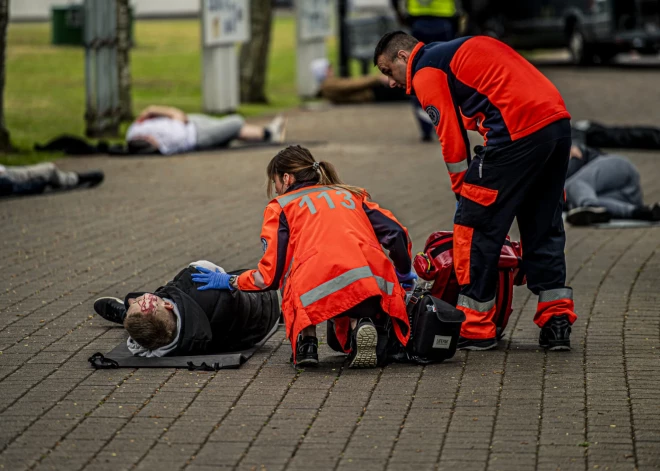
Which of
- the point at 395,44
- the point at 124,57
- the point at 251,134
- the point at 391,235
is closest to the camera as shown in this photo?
the point at 391,235

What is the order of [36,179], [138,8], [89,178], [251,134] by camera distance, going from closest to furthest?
[36,179]
[89,178]
[251,134]
[138,8]

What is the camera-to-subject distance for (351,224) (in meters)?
5.52

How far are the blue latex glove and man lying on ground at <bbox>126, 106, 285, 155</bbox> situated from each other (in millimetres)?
8113

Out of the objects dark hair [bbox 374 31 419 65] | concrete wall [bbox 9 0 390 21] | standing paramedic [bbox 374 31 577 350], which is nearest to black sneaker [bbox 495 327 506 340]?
standing paramedic [bbox 374 31 577 350]

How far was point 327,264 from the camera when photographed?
5406 mm

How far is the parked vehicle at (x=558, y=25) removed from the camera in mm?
24016

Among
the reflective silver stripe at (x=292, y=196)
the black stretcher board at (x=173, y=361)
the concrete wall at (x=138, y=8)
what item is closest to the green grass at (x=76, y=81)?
the concrete wall at (x=138, y=8)

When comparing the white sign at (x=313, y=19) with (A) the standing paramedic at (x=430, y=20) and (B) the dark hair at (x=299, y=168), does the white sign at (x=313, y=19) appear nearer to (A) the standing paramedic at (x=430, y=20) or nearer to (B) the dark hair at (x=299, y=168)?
(A) the standing paramedic at (x=430, y=20)

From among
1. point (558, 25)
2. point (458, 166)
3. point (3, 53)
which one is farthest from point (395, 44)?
point (558, 25)

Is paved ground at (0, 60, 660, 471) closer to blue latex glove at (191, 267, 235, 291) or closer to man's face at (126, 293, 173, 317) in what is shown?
man's face at (126, 293, 173, 317)

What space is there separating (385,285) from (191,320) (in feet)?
3.10

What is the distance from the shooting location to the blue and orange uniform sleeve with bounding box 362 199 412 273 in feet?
18.4

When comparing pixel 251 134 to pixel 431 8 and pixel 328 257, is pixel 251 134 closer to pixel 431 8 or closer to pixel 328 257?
Result: pixel 431 8

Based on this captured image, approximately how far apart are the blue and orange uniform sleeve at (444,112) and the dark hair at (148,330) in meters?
1.59
